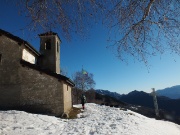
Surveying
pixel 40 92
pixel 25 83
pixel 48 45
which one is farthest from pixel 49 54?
pixel 40 92

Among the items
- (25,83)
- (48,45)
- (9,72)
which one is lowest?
(25,83)

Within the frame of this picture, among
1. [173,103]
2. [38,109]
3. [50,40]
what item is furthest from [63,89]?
[173,103]

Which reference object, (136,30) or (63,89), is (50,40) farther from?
(136,30)

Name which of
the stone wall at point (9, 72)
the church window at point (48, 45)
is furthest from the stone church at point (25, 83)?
the church window at point (48, 45)

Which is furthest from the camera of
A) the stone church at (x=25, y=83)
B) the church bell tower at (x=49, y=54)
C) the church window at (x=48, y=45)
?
the church window at (x=48, y=45)

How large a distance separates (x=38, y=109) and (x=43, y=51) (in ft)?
28.6

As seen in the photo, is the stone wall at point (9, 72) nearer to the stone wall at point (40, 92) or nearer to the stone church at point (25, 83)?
the stone church at point (25, 83)

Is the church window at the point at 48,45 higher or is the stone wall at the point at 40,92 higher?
the church window at the point at 48,45

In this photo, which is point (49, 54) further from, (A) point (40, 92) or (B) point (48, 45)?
(A) point (40, 92)

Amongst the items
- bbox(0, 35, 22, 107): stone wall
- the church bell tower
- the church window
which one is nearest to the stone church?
bbox(0, 35, 22, 107): stone wall

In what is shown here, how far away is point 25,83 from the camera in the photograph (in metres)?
18.0

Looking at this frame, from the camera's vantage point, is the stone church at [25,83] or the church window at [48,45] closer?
the stone church at [25,83]

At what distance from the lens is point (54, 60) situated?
24.2m

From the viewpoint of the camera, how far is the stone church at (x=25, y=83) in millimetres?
17656
